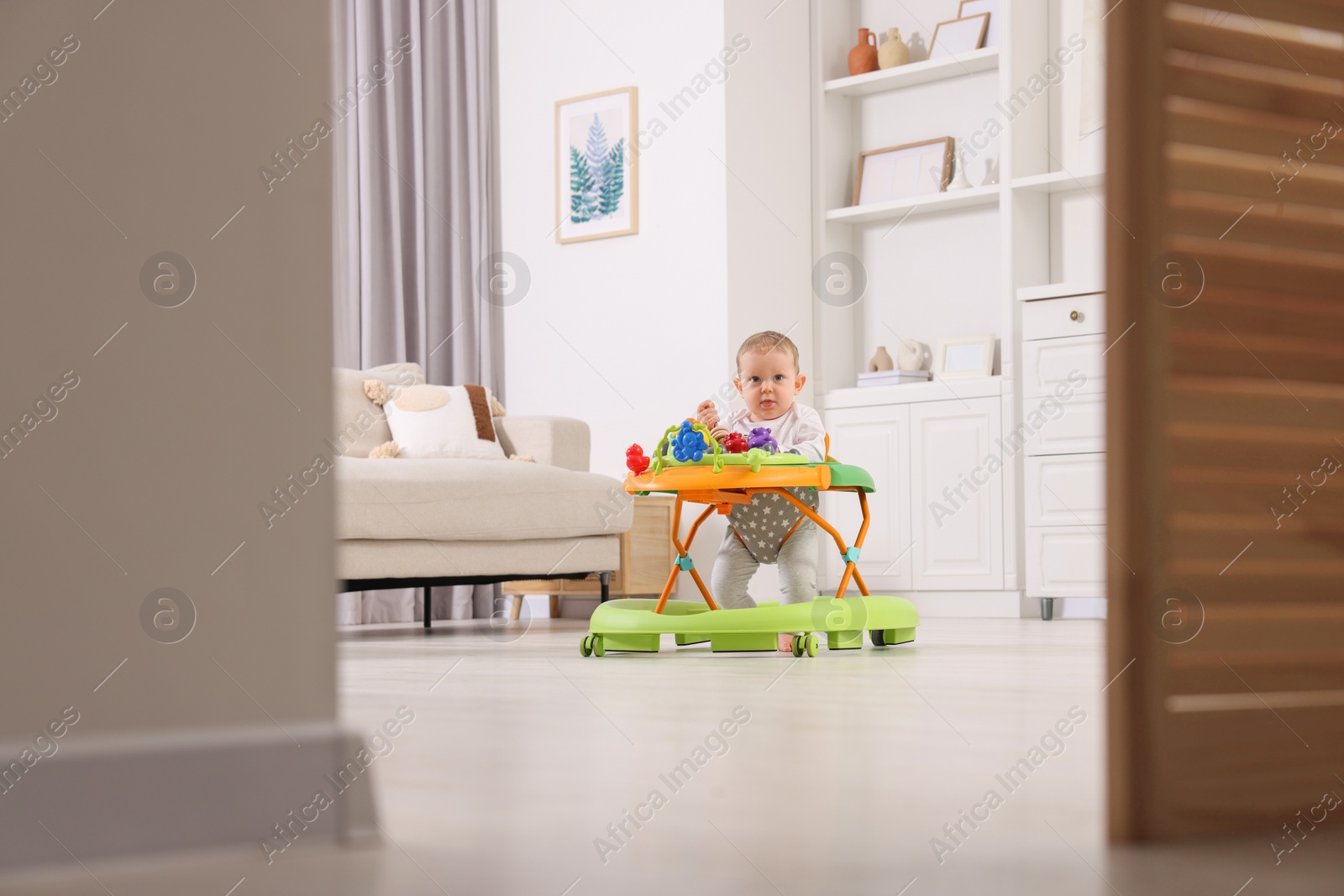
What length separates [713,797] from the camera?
103 cm

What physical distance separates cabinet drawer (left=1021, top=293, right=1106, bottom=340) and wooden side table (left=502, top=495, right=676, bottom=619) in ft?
4.54

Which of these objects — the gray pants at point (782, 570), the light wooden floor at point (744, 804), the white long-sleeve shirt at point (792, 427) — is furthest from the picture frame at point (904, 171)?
the light wooden floor at point (744, 804)

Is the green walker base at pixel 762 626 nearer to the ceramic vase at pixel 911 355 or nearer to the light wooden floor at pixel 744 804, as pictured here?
the light wooden floor at pixel 744 804

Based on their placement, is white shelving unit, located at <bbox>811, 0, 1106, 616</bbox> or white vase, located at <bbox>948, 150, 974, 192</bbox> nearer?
white shelving unit, located at <bbox>811, 0, 1106, 616</bbox>

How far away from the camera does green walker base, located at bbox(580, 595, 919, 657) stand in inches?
104

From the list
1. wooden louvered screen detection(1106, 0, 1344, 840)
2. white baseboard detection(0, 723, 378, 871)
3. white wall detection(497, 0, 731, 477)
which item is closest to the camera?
wooden louvered screen detection(1106, 0, 1344, 840)

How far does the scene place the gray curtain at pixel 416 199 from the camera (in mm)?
4984

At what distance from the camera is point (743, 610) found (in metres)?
2.69

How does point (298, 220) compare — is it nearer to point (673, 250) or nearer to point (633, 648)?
point (633, 648)

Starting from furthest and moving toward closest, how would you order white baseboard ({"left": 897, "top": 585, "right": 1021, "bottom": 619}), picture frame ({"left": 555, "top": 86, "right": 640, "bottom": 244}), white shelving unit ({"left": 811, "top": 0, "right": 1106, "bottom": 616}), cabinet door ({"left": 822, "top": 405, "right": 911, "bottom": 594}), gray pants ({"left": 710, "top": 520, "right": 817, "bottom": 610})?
picture frame ({"left": 555, "top": 86, "right": 640, "bottom": 244}) → cabinet door ({"left": 822, "top": 405, "right": 911, "bottom": 594}) → white shelving unit ({"left": 811, "top": 0, "right": 1106, "bottom": 616}) → white baseboard ({"left": 897, "top": 585, "right": 1021, "bottom": 619}) → gray pants ({"left": 710, "top": 520, "right": 817, "bottom": 610})

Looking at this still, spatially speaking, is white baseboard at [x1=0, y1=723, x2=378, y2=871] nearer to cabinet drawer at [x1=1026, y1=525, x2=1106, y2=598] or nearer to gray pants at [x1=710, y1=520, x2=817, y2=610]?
gray pants at [x1=710, y1=520, x2=817, y2=610]

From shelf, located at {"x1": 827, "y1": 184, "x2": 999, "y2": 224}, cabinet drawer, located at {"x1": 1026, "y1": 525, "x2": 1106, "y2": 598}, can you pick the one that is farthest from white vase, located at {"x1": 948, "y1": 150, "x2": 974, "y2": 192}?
cabinet drawer, located at {"x1": 1026, "y1": 525, "x2": 1106, "y2": 598}

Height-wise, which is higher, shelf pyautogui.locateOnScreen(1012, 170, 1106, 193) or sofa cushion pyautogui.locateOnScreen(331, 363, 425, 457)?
shelf pyautogui.locateOnScreen(1012, 170, 1106, 193)

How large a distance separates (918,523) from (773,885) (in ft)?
13.0
